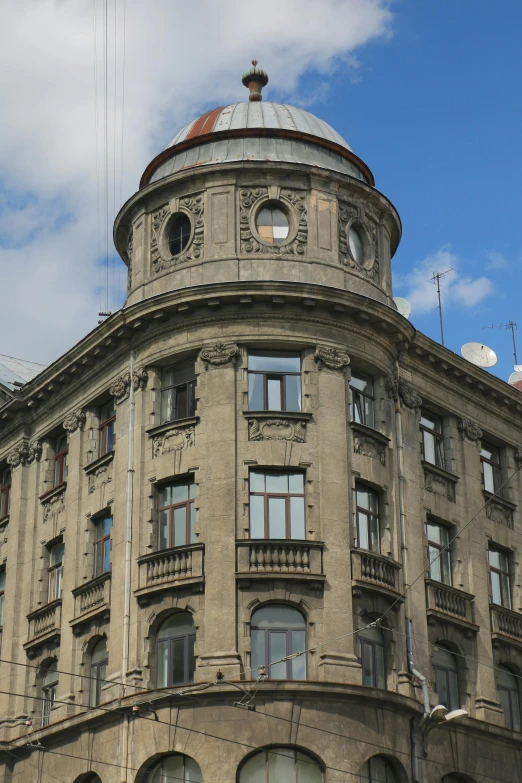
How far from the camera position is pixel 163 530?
42250 mm

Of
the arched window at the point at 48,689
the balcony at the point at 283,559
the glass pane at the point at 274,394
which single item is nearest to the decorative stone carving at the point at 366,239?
the glass pane at the point at 274,394

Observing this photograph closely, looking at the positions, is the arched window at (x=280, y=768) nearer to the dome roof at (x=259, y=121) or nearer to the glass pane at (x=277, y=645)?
the glass pane at (x=277, y=645)

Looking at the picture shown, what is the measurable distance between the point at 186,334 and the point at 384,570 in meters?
9.69

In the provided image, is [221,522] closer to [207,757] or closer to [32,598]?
[207,757]

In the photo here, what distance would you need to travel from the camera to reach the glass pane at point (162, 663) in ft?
132

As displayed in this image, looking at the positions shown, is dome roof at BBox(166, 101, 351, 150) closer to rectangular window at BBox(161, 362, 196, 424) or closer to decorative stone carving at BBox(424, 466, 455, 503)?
rectangular window at BBox(161, 362, 196, 424)

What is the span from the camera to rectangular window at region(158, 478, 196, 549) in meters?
41.6

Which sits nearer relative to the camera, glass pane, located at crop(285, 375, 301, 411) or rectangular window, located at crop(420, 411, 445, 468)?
glass pane, located at crop(285, 375, 301, 411)

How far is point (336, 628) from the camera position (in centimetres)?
3969

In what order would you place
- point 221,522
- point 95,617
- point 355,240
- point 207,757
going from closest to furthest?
point 207,757, point 221,522, point 95,617, point 355,240

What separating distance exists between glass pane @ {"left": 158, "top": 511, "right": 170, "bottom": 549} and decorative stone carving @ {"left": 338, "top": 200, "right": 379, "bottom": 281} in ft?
33.8

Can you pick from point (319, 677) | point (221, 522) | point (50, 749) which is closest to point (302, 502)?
point (221, 522)

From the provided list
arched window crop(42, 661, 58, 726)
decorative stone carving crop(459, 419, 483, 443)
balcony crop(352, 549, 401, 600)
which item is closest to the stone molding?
decorative stone carving crop(459, 419, 483, 443)

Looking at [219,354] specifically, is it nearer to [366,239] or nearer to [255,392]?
[255,392]
